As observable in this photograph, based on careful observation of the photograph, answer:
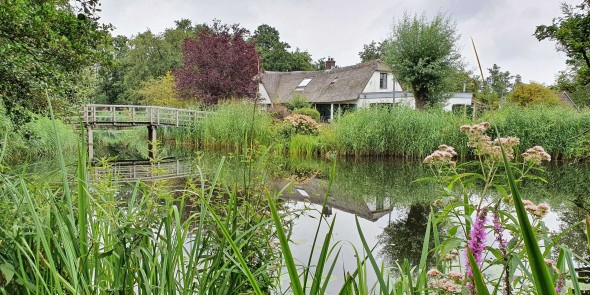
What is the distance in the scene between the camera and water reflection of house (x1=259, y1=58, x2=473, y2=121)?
2527cm

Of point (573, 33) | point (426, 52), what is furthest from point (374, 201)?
point (426, 52)

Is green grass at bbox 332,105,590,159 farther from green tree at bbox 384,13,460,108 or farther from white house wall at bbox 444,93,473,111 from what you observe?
white house wall at bbox 444,93,473,111

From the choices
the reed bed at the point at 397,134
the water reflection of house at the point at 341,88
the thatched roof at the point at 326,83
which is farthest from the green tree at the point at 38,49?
the thatched roof at the point at 326,83

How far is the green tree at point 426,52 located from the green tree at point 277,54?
23.0 m

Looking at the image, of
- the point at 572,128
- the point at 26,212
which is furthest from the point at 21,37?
the point at 572,128

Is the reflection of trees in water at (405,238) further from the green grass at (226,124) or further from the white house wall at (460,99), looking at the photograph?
the white house wall at (460,99)

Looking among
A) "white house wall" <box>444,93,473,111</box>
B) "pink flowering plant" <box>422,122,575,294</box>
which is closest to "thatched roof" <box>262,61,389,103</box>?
"white house wall" <box>444,93,473,111</box>

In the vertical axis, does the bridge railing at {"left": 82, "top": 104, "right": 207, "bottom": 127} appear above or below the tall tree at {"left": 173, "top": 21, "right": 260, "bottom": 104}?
below

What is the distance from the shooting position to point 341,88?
28188 millimetres

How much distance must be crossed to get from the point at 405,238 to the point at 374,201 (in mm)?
1760

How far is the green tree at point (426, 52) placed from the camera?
1927 centimetres

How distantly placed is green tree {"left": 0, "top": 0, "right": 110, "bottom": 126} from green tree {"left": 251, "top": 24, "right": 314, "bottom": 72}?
3723 centimetres

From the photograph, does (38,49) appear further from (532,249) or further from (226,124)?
(226,124)

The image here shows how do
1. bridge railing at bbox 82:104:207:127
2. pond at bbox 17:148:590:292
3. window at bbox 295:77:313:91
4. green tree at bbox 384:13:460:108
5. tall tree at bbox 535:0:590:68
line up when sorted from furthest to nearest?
1. window at bbox 295:77:313:91
2. green tree at bbox 384:13:460:108
3. bridge railing at bbox 82:104:207:127
4. tall tree at bbox 535:0:590:68
5. pond at bbox 17:148:590:292
